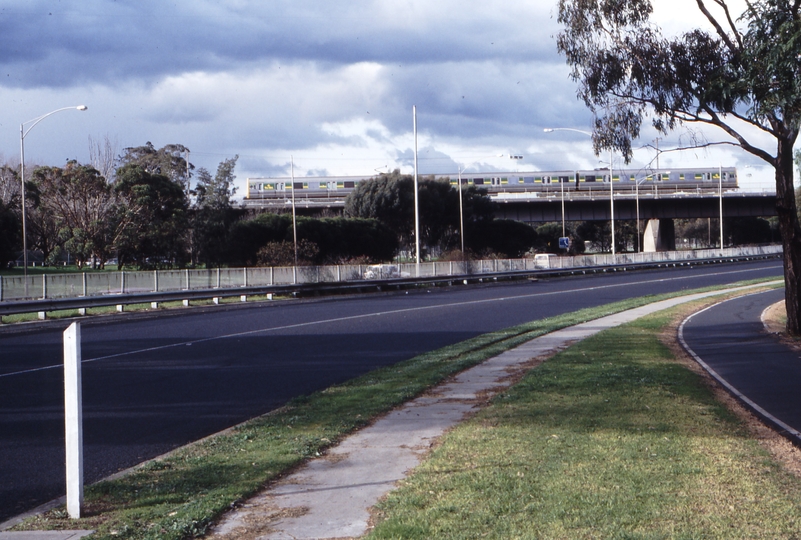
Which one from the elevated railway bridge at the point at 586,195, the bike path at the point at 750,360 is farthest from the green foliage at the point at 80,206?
the bike path at the point at 750,360

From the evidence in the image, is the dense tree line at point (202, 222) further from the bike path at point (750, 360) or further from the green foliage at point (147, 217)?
the bike path at point (750, 360)

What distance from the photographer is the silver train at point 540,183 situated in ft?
276

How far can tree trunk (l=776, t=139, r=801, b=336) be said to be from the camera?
1958cm

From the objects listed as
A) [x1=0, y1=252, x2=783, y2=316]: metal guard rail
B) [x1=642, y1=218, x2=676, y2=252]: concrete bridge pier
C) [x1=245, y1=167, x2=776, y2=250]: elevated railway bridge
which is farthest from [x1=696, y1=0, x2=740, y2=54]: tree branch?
[x1=642, y1=218, x2=676, y2=252]: concrete bridge pier

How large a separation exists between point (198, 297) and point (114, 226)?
23034 mm

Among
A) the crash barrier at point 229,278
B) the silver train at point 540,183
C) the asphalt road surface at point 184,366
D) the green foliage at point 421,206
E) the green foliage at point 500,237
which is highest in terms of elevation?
the silver train at point 540,183

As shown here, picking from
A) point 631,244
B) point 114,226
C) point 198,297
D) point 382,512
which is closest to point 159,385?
point 382,512

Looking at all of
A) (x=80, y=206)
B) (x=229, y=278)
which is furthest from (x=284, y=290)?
(x=80, y=206)

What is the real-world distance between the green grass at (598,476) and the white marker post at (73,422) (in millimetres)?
2266

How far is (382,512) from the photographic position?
5.80m

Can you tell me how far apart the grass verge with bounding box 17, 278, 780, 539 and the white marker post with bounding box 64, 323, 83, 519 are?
0.17 metres

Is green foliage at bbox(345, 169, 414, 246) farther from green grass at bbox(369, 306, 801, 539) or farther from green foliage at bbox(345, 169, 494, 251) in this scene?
green grass at bbox(369, 306, 801, 539)

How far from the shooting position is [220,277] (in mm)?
36500

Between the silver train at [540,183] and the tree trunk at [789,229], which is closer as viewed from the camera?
the tree trunk at [789,229]
